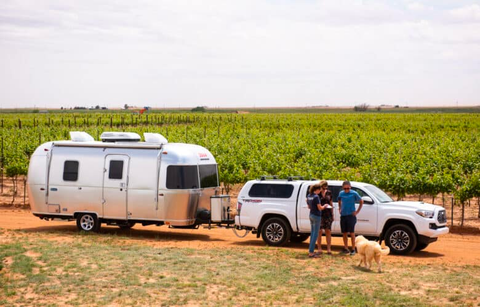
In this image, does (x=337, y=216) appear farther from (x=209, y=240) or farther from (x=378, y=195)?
(x=209, y=240)

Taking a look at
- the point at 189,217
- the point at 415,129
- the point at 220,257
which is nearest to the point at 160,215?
the point at 189,217

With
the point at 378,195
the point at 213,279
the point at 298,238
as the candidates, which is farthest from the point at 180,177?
the point at 213,279

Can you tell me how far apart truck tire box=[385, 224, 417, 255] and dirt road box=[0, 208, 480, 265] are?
0.25 m

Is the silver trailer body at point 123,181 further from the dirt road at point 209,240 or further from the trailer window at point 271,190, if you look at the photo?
the trailer window at point 271,190

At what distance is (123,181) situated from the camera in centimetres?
1900

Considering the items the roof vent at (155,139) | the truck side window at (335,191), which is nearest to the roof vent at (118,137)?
Result: the roof vent at (155,139)

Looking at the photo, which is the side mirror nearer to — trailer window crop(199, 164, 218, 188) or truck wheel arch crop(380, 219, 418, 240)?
truck wheel arch crop(380, 219, 418, 240)

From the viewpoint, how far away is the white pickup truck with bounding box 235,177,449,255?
16.2 m

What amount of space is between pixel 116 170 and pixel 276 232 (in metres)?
5.23

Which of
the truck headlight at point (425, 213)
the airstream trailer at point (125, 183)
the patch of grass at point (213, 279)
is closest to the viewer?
the patch of grass at point (213, 279)

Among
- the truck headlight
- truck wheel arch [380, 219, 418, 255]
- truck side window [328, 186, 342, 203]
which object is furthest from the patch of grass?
truck side window [328, 186, 342, 203]

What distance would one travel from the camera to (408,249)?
53.2ft

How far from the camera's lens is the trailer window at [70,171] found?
19.6 m

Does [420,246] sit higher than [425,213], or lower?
lower
